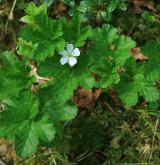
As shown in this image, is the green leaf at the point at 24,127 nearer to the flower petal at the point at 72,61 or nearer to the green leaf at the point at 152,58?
the flower petal at the point at 72,61

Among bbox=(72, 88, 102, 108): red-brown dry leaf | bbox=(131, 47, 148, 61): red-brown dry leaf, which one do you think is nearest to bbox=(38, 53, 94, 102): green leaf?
bbox=(72, 88, 102, 108): red-brown dry leaf

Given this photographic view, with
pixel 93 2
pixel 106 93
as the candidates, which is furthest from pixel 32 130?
pixel 93 2

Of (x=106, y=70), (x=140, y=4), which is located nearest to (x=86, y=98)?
(x=106, y=70)

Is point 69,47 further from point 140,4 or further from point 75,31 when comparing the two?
point 140,4

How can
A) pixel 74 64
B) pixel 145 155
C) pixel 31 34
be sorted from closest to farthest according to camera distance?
pixel 31 34 → pixel 74 64 → pixel 145 155

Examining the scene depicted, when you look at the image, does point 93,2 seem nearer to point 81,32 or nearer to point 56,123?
point 81,32

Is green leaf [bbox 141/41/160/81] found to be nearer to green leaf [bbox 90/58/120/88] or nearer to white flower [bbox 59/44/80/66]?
green leaf [bbox 90/58/120/88]
